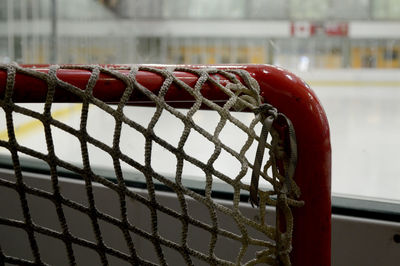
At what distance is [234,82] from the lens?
599mm

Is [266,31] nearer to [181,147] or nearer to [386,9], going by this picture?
[386,9]

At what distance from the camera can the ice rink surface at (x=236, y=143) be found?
88cm

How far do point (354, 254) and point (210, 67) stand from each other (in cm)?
64

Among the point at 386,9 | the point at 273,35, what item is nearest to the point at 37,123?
the point at 273,35

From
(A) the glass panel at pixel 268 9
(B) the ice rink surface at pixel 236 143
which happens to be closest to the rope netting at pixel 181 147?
(B) the ice rink surface at pixel 236 143

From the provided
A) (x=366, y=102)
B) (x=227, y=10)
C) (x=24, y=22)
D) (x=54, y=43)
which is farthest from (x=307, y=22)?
(x=24, y=22)

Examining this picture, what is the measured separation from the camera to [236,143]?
977 millimetres

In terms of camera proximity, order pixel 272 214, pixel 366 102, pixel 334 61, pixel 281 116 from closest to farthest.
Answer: pixel 281 116, pixel 272 214, pixel 366 102, pixel 334 61

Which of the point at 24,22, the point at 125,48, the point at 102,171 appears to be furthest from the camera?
the point at 125,48

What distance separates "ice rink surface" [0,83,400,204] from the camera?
88 centimetres

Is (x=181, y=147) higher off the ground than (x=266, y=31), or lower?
higher

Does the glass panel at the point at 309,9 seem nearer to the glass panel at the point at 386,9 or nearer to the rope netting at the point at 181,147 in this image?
the glass panel at the point at 386,9

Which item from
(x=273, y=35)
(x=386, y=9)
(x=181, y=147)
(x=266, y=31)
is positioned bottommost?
(x=273, y=35)

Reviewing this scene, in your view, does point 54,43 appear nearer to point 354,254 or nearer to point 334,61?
point 354,254
